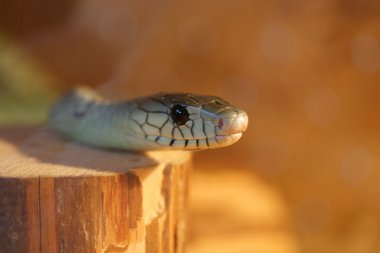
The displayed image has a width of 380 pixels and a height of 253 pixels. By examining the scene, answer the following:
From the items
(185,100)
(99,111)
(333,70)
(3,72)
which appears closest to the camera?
(185,100)

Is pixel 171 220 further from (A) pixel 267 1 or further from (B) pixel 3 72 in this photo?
(B) pixel 3 72

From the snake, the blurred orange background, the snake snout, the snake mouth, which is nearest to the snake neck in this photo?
the snake

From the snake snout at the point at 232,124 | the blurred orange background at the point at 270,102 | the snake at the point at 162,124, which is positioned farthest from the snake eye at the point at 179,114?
the blurred orange background at the point at 270,102

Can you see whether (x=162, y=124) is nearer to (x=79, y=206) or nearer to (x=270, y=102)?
(x=79, y=206)

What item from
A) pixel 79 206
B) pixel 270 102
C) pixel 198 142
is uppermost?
pixel 270 102

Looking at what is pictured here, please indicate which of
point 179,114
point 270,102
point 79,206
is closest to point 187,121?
point 179,114

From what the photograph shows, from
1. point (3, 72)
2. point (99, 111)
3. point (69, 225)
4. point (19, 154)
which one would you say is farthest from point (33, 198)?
point (3, 72)
